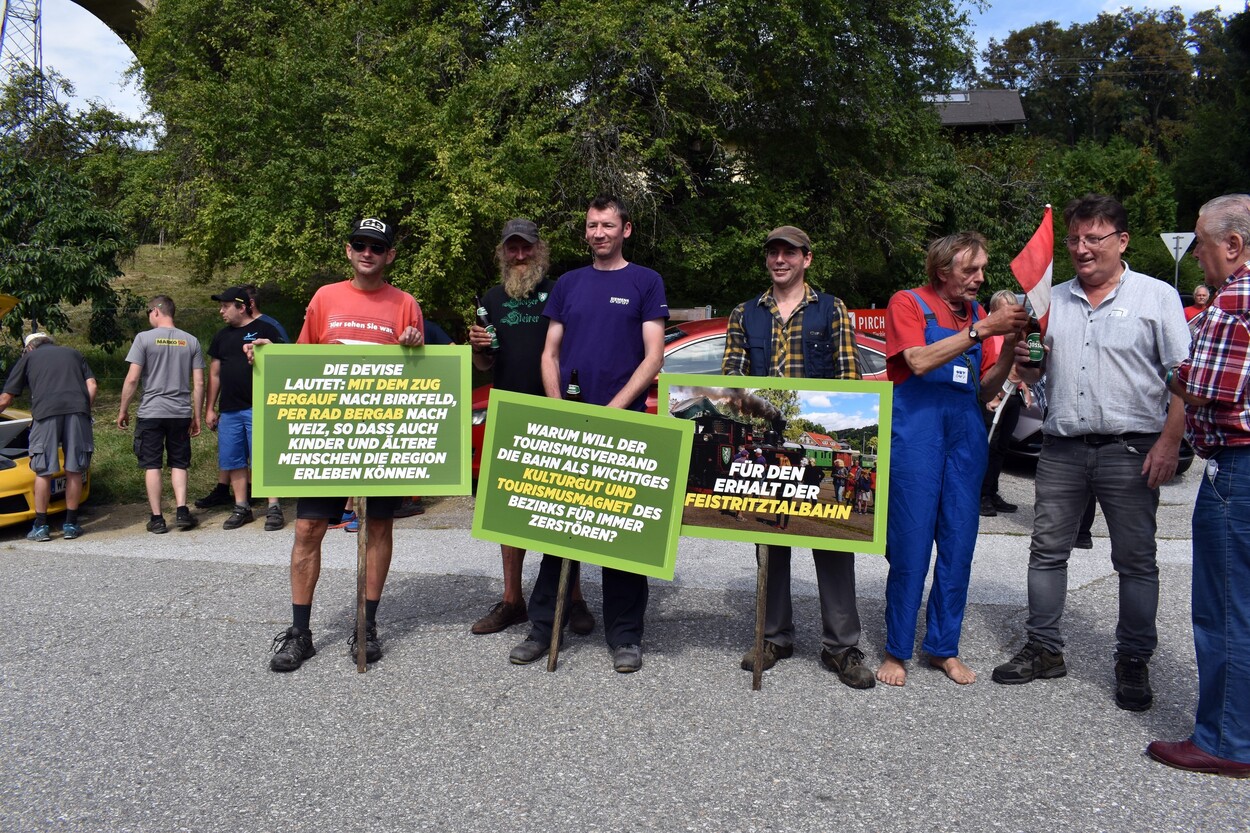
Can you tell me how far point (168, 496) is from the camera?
971 cm

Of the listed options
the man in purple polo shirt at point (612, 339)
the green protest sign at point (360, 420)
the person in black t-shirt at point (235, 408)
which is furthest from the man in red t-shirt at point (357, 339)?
the person in black t-shirt at point (235, 408)

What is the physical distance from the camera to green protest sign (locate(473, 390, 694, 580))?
14.7 ft

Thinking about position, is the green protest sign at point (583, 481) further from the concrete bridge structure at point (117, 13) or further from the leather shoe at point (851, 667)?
the concrete bridge structure at point (117, 13)

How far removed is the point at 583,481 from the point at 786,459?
0.93 metres

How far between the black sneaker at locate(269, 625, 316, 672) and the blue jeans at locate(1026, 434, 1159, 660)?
Answer: 337cm

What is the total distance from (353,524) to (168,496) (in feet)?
9.65

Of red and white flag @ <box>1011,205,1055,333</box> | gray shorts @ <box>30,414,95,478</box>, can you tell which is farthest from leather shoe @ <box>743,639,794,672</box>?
gray shorts @ <box>30,414,95,478</box>

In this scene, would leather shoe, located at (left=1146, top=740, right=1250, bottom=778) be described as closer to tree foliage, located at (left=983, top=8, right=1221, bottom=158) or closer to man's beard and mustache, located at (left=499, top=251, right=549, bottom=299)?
man's beard and mustache, located at (left=499, top=251, right=549, bottom=299)

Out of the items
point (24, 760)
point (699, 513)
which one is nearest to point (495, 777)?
point (699, 513)

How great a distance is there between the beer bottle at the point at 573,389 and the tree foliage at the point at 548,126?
313 inches

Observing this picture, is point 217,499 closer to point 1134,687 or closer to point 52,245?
point 52,245

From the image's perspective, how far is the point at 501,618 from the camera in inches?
205

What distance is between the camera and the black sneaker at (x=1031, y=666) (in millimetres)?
4387

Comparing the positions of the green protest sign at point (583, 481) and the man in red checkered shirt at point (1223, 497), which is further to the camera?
the green protest sign at point (583, 481)
